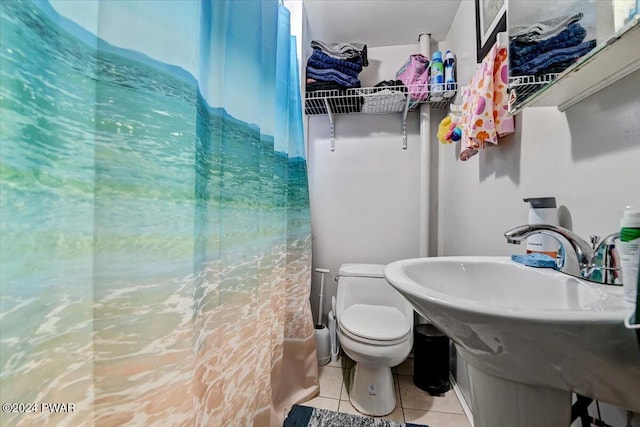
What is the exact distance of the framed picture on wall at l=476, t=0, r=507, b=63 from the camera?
1.04m

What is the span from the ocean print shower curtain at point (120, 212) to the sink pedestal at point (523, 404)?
62cm

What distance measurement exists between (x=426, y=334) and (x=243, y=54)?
158 cm

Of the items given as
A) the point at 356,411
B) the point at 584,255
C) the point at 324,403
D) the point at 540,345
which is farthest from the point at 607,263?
the point at 324,403

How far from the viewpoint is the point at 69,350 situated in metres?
0.36

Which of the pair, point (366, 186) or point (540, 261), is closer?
point (540, 261)

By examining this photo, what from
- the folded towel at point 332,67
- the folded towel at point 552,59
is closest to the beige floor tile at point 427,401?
the folded towel at point 552,59

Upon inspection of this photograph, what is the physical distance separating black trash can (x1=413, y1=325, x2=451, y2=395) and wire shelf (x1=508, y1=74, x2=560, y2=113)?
1190mm

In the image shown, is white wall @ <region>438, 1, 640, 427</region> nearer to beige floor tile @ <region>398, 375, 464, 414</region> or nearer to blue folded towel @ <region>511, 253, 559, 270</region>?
blue folded towel @ <region>511, 253, 559, 270</region>

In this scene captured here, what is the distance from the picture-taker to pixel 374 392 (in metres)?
1.22

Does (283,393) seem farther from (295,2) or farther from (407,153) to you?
(295,2)

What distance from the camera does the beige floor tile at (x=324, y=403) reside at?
1.25m

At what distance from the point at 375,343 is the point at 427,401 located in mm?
517

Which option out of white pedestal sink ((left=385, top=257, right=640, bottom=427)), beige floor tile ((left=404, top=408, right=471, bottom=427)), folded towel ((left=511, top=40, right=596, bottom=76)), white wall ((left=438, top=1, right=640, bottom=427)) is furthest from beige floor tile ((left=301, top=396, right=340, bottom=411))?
folded towel ((left=511, top=40, right=596, bottom=76))

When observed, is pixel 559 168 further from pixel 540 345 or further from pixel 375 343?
pixel 375 343
